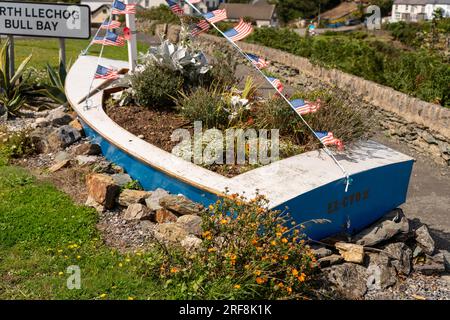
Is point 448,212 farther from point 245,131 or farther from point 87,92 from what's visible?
point 87,92

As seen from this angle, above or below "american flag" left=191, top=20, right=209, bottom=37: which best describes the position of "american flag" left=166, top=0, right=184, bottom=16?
above

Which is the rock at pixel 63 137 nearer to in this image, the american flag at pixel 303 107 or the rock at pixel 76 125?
the rock at pixel 76 125

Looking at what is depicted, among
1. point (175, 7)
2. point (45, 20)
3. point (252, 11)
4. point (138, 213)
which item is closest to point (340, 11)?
point (252, 11)

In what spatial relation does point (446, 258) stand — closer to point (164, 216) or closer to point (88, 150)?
point (164, 216)

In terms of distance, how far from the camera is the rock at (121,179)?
7004 millimetres

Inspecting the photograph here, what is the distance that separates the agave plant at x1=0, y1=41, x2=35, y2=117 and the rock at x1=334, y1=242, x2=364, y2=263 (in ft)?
20.8

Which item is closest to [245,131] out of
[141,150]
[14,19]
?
[141,150]

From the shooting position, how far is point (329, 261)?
19.2 feet

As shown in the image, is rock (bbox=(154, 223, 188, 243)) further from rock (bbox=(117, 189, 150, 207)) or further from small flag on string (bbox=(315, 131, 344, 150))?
small flag on string (bbox=(315, 131, 344, 150))

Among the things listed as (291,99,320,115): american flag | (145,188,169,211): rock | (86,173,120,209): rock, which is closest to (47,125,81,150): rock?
(86,173,120,209): rock

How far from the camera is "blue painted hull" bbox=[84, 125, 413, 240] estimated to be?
6.00m

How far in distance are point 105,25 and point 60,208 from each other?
324 centimetres

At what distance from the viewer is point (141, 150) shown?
7.08m

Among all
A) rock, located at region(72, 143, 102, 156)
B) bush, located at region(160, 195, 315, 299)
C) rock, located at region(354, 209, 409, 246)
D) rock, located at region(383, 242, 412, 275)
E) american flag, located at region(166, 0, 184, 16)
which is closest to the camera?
bush, located at region(160, 195, 315, 299)
